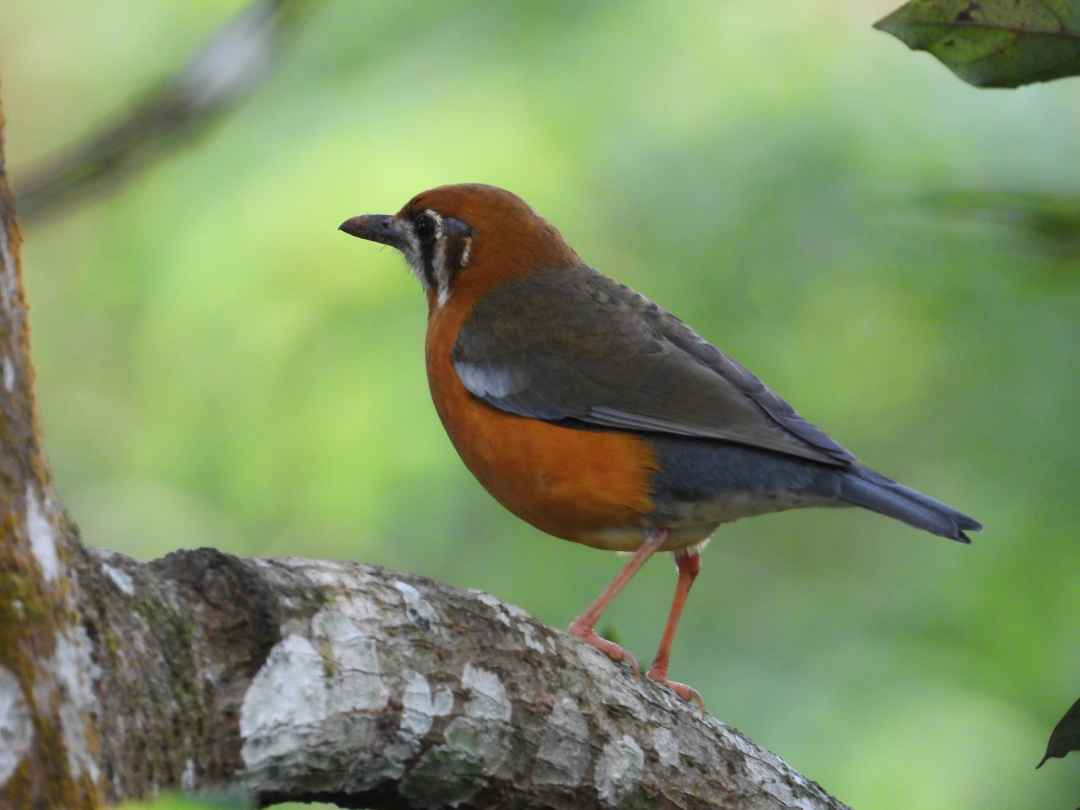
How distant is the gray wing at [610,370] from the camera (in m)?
5.41

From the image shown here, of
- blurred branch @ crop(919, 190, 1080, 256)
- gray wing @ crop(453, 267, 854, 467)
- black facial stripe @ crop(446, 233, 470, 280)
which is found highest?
black facial stripe @ crop(446, 233, 470, 280)

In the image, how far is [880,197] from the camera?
26.3 feet

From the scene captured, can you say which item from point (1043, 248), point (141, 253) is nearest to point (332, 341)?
point (141, 253)

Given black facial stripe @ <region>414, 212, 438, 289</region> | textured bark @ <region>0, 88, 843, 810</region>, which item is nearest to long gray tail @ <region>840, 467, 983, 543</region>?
textured bark @ <region>0, 88, 843, 810</region>

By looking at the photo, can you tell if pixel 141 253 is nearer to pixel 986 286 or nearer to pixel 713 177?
pixel 713 177

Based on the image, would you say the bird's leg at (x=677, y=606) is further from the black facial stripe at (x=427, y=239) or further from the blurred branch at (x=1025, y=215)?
the blurred branch at (x=1025, y=215)

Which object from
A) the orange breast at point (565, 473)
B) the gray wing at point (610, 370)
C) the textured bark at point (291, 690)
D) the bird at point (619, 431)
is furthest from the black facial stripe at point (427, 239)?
the textured bark at point (291, 690)

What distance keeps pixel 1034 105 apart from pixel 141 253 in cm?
494

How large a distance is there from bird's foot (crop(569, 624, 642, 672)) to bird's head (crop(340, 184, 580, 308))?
5.71 ft

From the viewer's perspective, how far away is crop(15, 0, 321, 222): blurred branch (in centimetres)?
441

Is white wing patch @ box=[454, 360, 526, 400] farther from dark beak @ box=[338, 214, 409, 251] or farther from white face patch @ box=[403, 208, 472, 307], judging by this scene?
dark beak @ box=[338, 214, 409, 251]

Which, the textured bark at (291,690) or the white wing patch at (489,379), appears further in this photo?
the white wing patch at (489,379)

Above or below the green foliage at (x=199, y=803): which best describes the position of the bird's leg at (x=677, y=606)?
below

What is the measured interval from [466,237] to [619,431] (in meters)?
1.34
